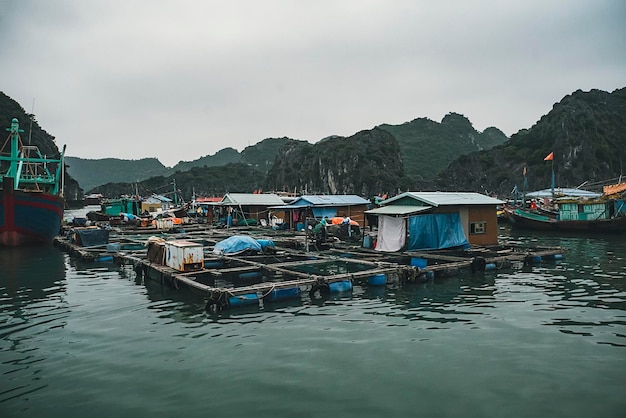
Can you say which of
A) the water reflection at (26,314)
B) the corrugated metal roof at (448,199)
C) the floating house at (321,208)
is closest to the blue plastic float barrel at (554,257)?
the corrugated metal roof at (448,199)

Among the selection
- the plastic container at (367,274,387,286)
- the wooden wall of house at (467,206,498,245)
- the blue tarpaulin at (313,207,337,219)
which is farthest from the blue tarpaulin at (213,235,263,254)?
the blue tarpaulin at (313,207,337,219)

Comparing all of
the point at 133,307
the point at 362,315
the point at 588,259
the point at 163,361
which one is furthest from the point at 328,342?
the point at 588,259

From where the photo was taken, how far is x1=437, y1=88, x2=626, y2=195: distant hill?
353 ft

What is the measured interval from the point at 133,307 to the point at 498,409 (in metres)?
10.8

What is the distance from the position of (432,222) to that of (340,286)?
898 centimetres

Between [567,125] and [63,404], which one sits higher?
[567,125]

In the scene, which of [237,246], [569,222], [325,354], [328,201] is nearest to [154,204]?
[328,201]

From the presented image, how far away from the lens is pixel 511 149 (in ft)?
407

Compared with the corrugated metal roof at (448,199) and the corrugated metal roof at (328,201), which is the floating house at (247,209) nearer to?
the corrugated metal roof at (328,201)

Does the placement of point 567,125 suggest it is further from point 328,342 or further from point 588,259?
point 328,342

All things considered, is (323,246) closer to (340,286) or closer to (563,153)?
(340,286)

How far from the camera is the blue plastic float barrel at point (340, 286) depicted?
48.1 feet

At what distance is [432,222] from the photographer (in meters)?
21.9

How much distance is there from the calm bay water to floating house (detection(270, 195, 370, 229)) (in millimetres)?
23340
